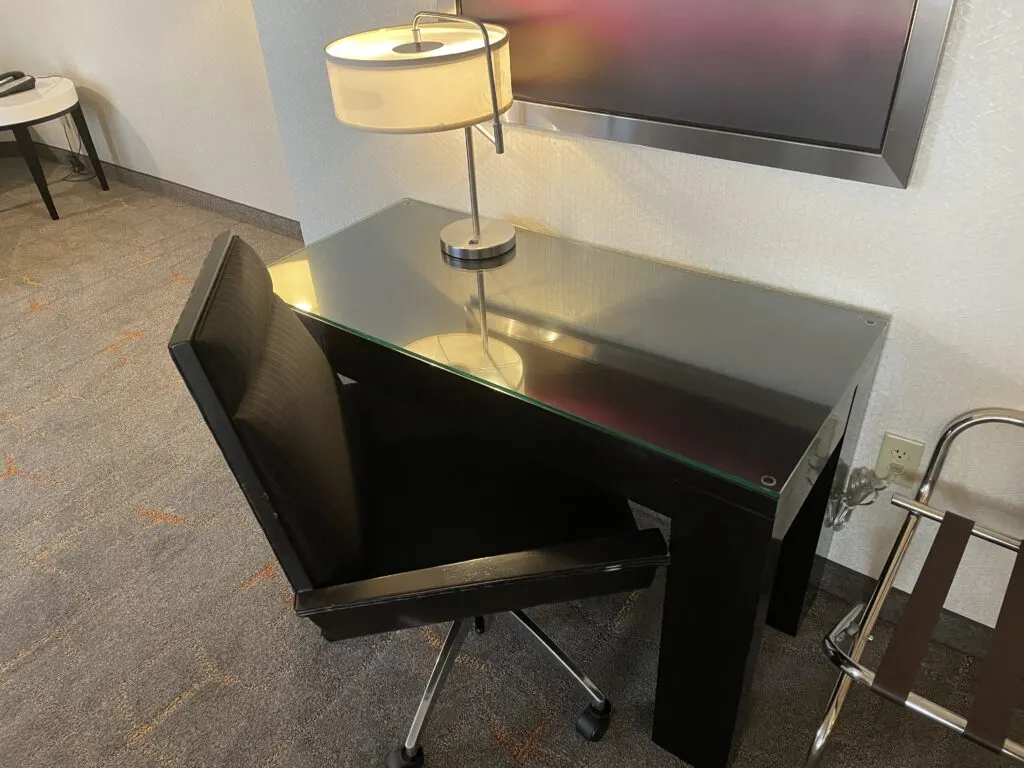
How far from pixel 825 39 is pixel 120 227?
3.10 m

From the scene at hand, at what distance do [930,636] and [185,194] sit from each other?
134 inches

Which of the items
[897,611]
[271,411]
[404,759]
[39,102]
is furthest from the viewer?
[39,102]

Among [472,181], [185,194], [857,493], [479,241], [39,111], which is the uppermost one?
[472,181]

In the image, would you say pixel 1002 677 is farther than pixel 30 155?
No

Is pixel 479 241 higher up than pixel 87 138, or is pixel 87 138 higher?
pixel 479 241

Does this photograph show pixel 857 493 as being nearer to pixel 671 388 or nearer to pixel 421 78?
pixel 671 388

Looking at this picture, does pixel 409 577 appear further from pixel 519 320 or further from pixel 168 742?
pixel 168 742

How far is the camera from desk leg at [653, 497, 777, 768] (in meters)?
0.96

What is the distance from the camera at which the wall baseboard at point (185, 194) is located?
308 centimetres

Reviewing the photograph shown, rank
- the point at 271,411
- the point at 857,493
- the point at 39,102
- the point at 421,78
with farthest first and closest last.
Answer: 1. the point at 39,102
2. the point at 857,493
3. the point at 421,78
4. the point at 271,411

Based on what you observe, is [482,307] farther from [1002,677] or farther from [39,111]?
[39,111]

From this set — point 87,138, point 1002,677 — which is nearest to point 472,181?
point 1002,677

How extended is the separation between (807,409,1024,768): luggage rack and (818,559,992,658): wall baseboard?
1.11 ft

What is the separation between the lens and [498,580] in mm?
954
